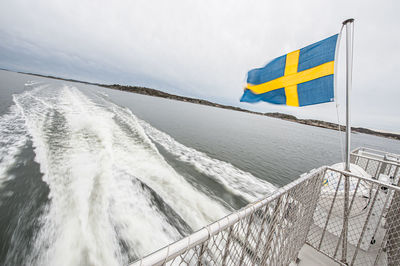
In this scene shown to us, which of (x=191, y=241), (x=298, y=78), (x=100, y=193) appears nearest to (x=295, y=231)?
(x=191, y=241)

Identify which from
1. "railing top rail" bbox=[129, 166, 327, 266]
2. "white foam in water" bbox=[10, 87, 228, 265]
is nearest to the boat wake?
"white foam in water" bbox=[10, 87, 228, 265]

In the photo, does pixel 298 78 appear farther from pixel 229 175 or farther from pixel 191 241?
pixel 229 175

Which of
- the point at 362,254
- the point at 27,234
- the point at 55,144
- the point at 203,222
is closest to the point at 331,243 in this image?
the point at 362,254

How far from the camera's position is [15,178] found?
13.7 feet

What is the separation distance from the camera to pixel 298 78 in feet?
11.7

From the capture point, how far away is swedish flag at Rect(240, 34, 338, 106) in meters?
3.05

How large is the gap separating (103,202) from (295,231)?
3.74m

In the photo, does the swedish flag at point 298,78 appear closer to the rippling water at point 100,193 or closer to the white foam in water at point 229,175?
the white foam in water at point 229,175

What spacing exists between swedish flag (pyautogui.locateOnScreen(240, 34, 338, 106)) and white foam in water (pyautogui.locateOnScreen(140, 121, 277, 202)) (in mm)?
2978

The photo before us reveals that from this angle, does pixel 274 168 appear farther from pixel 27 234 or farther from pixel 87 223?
pixel 27 234

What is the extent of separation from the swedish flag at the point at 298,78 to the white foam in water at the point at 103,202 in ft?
10.7

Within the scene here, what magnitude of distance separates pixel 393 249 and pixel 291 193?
2.56 m

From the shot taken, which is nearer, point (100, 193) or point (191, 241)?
point (191, 241)

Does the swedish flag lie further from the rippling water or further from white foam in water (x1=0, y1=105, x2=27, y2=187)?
white foam in water (x1=0, y1=105, x2=27, y2=187)
